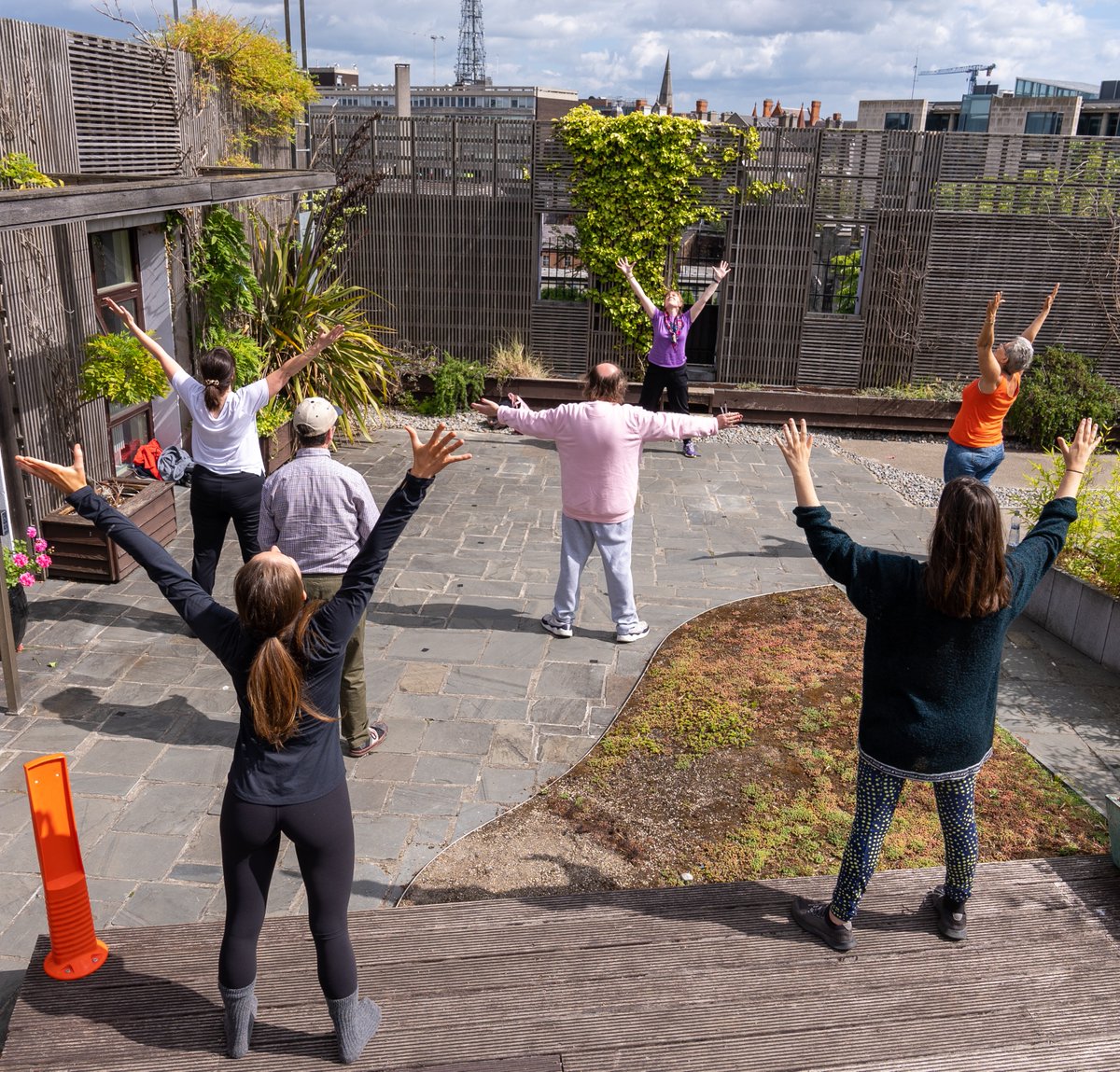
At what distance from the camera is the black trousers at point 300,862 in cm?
272

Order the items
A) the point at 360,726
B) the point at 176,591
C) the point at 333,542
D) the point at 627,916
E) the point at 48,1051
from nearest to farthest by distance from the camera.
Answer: the point at 176,591 < the point at 48,1051 < the point at 627,916 < the point at 333,542 < the point at 360,726

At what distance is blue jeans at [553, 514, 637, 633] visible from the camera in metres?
6.02

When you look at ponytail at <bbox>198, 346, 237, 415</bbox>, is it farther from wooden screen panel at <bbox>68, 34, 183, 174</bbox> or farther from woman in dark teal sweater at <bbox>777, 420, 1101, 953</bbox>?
woman in dark teal sweater at <bbox>777, 420, 1101, 953</bbox>

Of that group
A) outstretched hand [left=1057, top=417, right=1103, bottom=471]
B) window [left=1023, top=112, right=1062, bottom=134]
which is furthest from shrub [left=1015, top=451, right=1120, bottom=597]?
window [left=1023, top=112, right=1062, bottom=134]

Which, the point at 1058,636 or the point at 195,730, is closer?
the point at 195,730

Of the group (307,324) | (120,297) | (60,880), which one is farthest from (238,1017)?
(307,324)

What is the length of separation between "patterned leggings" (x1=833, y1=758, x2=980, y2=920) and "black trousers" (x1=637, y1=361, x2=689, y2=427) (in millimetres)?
7162

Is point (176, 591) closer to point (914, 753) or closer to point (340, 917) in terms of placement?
point (340, 917)

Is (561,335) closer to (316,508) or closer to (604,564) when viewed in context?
(604,564)

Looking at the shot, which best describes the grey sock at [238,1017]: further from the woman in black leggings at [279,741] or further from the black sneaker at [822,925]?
the black sneaker at [822,925]

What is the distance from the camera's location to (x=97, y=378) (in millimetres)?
6879

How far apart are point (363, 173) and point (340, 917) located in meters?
11.3

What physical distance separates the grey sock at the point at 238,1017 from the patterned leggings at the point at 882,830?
76.2 inches

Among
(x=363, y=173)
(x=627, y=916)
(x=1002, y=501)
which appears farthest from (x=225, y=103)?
(x=627, y=916)
